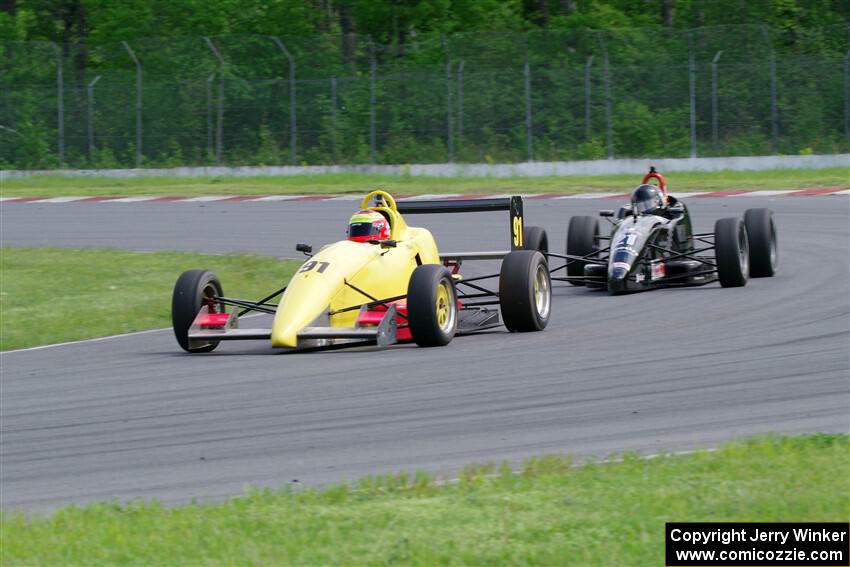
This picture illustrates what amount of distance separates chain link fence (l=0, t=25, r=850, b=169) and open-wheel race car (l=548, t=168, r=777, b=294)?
17.6 meters

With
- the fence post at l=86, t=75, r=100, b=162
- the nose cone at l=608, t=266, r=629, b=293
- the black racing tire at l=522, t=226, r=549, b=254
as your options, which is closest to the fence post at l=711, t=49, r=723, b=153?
the fence post at l=86, t=75, r=100, b=162

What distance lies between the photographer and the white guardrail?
32000 mm

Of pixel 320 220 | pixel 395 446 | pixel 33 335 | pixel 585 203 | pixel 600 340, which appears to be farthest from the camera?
pixel 585 203

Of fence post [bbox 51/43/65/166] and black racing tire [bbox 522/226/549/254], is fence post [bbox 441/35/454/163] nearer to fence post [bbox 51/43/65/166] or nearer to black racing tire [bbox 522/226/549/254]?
fence post [bbox 51/43/65/166]

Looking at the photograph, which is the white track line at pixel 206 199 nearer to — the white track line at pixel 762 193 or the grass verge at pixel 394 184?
the grass verge at pixel 394 184

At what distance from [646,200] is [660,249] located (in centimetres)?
104

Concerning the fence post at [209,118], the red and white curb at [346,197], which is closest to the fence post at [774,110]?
the red and white curb at [346,197]

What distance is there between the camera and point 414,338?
1179cm

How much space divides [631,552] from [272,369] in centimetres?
609

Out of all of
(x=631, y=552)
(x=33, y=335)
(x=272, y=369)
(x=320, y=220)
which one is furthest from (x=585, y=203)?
(x=631, y=552)

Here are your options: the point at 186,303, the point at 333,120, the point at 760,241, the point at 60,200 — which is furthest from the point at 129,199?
the point at 186,303

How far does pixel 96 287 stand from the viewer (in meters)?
17.5

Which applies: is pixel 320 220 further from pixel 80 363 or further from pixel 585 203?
pixel 80 363

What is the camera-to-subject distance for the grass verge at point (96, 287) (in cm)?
1477
